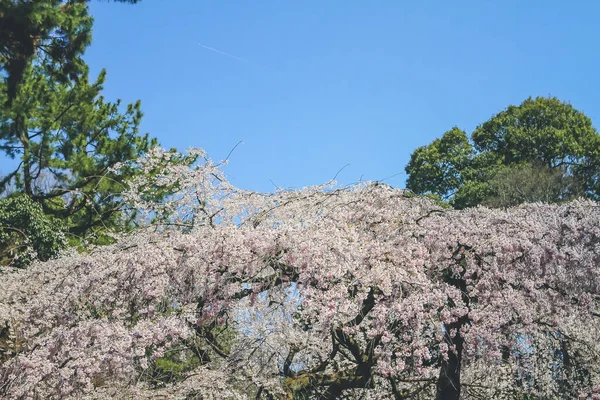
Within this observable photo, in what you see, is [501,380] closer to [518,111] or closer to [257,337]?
[257,337]

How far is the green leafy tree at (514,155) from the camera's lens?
2373 centimetres

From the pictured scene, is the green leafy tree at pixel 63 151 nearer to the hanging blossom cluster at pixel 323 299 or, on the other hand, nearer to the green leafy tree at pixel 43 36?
the green leafy tree at pixel 43 36

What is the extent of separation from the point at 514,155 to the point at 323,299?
2210 cm

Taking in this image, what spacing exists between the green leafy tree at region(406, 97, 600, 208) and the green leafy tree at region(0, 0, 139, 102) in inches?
586

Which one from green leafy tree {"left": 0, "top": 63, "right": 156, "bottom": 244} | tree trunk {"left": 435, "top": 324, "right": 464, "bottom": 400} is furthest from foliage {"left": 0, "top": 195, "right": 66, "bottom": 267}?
tree trunk {"left": 435, "top": 324, "right": 464, "bottom": 400}

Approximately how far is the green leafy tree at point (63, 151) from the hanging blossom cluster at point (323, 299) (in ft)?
32.8

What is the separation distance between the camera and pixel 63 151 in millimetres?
17812

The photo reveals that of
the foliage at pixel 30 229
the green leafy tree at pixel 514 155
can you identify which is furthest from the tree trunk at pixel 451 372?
the green leafy tree at pixel 514 155

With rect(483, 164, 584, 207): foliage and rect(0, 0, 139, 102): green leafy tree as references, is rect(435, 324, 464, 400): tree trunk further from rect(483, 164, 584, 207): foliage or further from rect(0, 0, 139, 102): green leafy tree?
rect(483, 164, 584, 207): foliage

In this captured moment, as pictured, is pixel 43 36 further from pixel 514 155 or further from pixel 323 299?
pixel 514 155

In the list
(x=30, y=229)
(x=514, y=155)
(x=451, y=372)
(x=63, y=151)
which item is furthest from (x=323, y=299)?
(x=514, y=155)

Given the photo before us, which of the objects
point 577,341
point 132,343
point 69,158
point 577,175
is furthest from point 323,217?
point 577,175

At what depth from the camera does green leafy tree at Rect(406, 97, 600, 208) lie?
23.7m

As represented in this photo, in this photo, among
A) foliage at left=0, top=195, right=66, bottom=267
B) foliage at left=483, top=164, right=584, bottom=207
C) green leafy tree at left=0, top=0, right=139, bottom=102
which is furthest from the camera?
foliage at left=483, top=164, right=584, bottom=207
